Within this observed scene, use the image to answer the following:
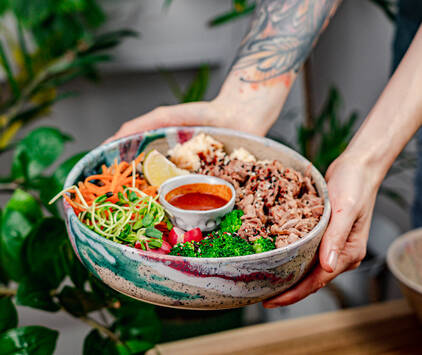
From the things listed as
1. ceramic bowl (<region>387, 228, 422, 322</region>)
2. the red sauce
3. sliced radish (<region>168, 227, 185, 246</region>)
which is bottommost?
ceramic bowl (<region>387, 228, 422, 322</region>)

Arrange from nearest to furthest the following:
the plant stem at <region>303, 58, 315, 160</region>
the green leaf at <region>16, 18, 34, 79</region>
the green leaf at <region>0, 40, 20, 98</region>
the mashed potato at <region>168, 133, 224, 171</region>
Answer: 1. the mashed potato at <region>168, 133, 224, 171</region>
2. the green leaf at <region>0, 40, 20, 98</region>
3. the green leaf at <region>16, 18, 34, 79</region>
4. the plant stem at <region>303, 58, 315, 160</region>

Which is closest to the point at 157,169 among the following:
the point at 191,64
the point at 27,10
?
the point at 27,10

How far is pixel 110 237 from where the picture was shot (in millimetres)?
804

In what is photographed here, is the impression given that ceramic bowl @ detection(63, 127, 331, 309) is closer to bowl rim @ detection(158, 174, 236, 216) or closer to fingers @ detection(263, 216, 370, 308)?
fingers @ detection(263, 216, 370, 308)

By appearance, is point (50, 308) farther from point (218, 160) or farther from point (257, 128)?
point (257, 128)

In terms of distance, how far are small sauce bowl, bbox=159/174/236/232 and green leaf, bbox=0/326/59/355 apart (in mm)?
351

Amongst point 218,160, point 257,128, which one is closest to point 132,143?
point 218,160

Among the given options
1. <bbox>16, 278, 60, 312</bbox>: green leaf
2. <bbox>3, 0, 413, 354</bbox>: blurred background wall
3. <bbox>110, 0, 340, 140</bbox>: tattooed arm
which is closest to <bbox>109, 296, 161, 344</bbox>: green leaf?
<bbox>16, 278, 60, 312</bbox>: green leaf

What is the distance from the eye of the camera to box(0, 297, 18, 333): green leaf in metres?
0.89

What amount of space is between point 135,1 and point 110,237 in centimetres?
184

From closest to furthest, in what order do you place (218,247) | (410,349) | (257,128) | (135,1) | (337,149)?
(218,247)
(257,128)
(410,349)
(337,149)
(135,1)

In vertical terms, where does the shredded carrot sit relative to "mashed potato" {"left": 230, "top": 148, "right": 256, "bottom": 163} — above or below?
above


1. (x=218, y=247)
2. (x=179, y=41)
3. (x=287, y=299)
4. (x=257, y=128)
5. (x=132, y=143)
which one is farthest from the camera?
(x=179, y=41)

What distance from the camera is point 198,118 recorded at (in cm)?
113
